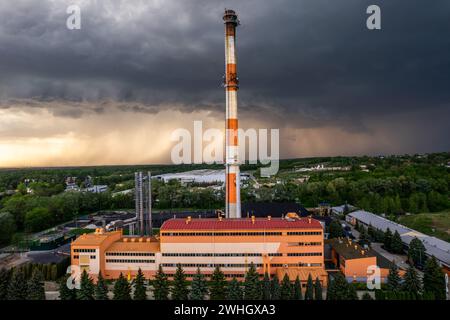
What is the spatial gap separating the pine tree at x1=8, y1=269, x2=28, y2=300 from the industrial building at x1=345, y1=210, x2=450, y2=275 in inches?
1232

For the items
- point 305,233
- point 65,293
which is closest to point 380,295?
point 305,233

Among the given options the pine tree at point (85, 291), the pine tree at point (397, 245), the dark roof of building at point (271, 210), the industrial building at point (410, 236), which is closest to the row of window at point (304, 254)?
the industrial building at point (410, 236)

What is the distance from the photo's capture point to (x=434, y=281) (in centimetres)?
2323

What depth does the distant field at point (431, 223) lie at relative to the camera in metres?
42.3

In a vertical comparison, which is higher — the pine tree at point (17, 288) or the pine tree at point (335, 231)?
the pine tree at point (17, 288)

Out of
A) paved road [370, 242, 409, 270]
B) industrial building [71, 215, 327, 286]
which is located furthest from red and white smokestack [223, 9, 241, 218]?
paved road [370, 242, 409, 270]

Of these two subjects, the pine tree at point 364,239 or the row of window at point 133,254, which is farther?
the pine tree at point 364,239

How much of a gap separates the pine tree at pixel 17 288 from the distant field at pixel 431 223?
138 ft

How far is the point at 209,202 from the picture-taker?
6644 centimetres

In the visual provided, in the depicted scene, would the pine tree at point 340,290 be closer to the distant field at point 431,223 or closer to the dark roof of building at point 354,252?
the dark roof of building at point 354,252

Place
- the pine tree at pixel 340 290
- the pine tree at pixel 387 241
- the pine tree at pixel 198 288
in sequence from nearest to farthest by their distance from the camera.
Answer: the pine tree at pixel 340 290 → the pine tree at pixel 198 288 → the pine tree at pixel 387 241

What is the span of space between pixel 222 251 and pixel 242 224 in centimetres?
276
